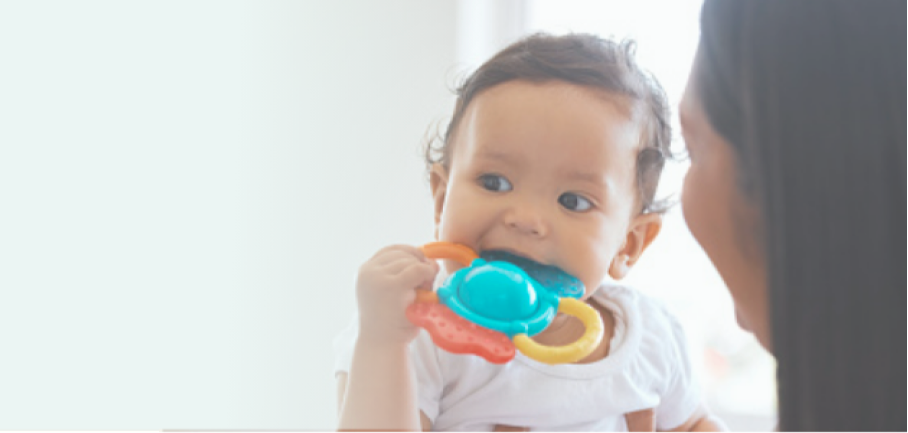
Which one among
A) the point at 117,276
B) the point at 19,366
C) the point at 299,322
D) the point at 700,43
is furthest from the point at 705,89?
the point at 19,366

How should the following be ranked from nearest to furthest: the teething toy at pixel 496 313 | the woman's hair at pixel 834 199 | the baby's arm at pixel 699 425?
the woman's hair at pixel 834 199
the teething toy at pixel 496 313
the baby's arm at pixel 699 425

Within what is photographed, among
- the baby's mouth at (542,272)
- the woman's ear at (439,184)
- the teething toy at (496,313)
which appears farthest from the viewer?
the woman's ear at (439,184)

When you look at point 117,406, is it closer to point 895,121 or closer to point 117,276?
point 117,276

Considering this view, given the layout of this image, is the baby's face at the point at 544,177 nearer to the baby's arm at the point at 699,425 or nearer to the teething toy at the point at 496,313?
the teething toy at the point at 496,313

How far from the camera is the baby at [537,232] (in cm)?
87

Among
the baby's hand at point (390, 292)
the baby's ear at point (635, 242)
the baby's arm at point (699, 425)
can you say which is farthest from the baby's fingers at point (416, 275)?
the baby's arm at point (699, 425)

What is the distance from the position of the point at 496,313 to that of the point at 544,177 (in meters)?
0.16

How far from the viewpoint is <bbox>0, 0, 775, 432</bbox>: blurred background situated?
169cm

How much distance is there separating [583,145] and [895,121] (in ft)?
1.49

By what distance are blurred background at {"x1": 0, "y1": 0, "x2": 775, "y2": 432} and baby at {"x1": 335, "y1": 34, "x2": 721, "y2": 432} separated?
0.63 m

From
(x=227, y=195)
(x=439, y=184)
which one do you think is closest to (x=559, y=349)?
(x=439, y=184)

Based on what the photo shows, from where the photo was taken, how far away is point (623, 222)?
1012mm

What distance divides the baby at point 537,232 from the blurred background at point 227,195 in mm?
631

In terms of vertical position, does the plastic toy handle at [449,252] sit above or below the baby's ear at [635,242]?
above
